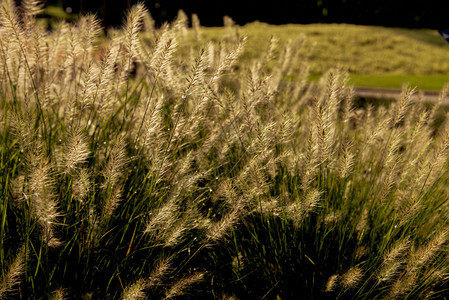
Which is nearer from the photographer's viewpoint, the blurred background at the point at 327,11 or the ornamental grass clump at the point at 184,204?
the ornamental grass clump at the point at 184,204

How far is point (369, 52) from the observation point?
10094 mm

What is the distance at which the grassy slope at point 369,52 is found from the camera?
29.9 feet

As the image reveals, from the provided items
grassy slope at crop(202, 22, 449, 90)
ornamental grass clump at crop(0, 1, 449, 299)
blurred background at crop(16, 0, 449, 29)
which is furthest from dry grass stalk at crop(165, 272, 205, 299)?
blurred background at crop(16, 0, 449, 29)

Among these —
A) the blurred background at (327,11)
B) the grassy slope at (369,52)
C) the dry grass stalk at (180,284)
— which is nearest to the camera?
the dry grass stalk at (180,284)

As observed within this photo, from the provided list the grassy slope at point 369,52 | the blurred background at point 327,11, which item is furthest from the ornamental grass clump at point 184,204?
the blurred background at point 327,11

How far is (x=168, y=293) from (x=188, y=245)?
0.79 feet

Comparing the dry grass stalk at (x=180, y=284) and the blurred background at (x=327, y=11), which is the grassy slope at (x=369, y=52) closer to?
the blurred background at (x=327, y=11)

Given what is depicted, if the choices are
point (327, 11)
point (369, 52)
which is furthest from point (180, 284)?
point (327, 11)

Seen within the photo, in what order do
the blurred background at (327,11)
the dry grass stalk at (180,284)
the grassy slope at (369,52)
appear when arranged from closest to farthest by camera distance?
the dry grass stalk at (180,284) → the grassy slope at (369,52) → the blurred background at (327,11)

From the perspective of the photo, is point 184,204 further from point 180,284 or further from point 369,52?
point 369,52

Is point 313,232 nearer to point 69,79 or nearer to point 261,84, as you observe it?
point 261,84

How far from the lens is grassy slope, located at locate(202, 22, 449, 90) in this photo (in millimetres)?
9102

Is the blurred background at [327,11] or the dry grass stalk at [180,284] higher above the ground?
the blurred background at [327,11]

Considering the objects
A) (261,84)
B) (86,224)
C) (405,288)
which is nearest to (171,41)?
(261,84)
